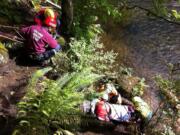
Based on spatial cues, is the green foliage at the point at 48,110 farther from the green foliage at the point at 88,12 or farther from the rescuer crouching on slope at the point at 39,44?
the green foliage at the point at 88,12

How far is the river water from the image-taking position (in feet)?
38.6

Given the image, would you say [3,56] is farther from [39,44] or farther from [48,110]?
[48,110]

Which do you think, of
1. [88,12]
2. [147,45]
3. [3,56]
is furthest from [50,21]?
[147,45]

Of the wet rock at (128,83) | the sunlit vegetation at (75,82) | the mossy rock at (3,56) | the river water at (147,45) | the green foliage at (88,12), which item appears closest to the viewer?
the sunlit vegetation at (75,82)

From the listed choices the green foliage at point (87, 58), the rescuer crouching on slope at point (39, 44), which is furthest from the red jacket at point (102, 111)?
the rescuer crouching on slope at point (39, 44)

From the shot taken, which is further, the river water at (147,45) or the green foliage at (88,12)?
the river water at (147,45)

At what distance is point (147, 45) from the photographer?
42.9ft

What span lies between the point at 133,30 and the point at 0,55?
5.96m

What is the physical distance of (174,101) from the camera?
8.20 meters

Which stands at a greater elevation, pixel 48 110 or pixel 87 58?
pixel 87 58

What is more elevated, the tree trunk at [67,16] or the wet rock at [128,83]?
the tree trunk at [67,16]

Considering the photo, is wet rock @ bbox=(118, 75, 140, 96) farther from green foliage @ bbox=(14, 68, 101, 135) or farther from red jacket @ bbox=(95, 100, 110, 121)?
green foliage @ bbox=(14, 68, 101, 135)

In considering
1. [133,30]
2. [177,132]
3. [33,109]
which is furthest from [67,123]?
[133,30]

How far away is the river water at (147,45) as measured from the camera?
38.6 ft
